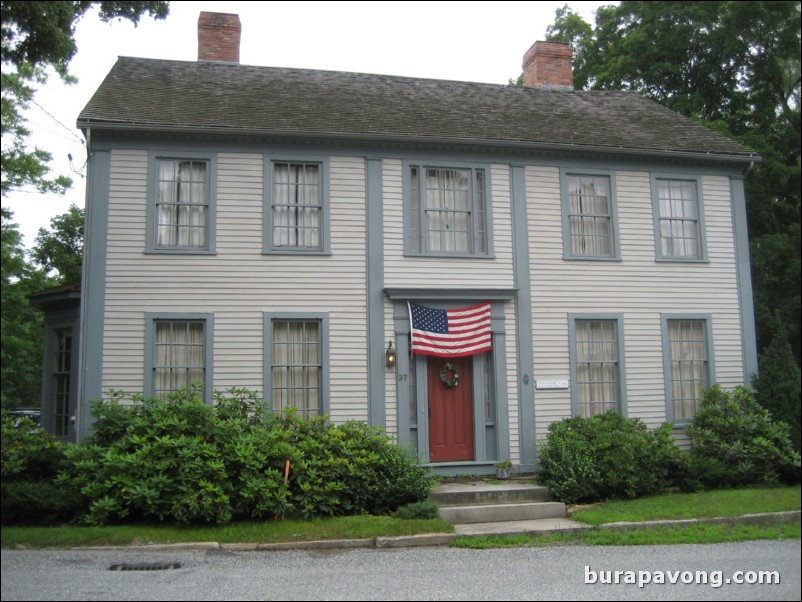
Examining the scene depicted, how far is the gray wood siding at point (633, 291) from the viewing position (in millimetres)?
14414

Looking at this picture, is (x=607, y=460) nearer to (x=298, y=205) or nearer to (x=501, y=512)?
(x=501, y=512)

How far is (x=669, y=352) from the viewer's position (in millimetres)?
14953

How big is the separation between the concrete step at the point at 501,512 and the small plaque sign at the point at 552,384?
2.90 metres

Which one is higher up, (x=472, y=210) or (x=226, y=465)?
(x=472, y=210)

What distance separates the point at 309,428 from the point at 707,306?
8623 millimetres

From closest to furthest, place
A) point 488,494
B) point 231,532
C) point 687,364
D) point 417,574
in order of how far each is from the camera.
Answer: point 417,574, point 231,532, point 488,494, point 687,364

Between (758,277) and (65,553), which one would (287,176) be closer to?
(65,553)

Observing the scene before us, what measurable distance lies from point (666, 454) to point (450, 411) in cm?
383

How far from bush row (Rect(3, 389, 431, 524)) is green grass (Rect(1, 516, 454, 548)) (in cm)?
24

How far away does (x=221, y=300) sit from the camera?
13.2 metres

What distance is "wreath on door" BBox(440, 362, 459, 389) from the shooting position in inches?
548

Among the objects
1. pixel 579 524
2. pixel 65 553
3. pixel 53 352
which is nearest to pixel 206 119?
pixel 53 352

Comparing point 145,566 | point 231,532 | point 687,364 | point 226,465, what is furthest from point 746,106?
point 145,566

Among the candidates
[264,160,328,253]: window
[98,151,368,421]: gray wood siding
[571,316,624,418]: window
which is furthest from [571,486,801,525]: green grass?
[264,160,328,253]: window
